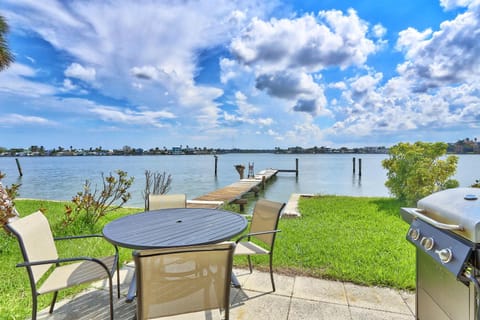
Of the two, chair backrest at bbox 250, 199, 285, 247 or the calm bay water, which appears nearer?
chair backrest at bbox 250, 199, 285, 247

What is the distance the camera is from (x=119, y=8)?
6152 mm

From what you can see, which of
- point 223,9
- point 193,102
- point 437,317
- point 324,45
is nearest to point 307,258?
point 437,317

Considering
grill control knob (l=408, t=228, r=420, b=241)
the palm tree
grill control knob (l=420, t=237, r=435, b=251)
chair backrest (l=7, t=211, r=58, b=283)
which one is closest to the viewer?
grill control knob (l=420, t=237, r=435, b=251)

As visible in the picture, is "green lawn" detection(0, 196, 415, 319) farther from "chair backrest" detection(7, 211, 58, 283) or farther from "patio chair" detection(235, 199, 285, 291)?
"chair backrest" detection(7, 211, 58, 283)

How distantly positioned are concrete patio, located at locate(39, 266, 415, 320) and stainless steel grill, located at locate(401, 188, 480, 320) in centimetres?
52

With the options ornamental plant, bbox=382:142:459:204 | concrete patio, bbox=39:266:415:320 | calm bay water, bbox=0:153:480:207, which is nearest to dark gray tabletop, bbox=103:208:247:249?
concrete patio, bbox=39:266:415:320

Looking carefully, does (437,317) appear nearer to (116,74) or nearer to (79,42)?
(79,42)

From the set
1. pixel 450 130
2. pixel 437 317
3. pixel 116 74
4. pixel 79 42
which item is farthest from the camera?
pixel 450 130

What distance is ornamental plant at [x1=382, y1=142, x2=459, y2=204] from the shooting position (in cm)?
603

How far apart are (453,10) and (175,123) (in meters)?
19.8

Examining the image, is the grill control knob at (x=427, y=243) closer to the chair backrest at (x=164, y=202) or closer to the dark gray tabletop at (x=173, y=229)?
the dark gray tabletop at (x=173, y=229)

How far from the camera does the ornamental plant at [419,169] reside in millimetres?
6027

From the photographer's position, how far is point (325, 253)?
307cm

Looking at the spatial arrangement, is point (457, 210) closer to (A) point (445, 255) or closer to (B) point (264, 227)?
(A) point (445, 255)
